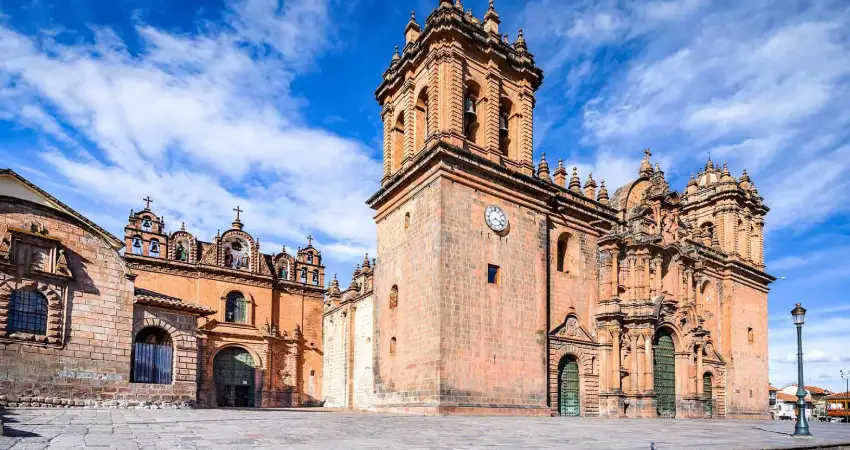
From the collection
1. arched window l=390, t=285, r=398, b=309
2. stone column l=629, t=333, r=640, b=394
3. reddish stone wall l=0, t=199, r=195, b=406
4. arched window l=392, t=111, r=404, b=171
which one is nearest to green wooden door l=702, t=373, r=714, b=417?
stone column l=629, t=333, r=640, b=394

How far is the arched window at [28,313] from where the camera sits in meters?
17.4

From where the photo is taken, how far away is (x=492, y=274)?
21.4 m

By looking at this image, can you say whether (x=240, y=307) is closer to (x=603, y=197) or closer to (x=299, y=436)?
(x=603, y=197)

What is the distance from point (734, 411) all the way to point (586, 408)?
1285 centimetres

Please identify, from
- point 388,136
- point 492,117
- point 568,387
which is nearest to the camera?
point 492,117

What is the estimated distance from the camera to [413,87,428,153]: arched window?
23.5m

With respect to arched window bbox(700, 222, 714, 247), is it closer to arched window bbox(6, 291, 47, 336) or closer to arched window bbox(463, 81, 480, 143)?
arched window bbox(463, 81, 480, 143)

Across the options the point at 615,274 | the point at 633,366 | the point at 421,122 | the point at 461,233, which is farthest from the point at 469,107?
the point at 633,366

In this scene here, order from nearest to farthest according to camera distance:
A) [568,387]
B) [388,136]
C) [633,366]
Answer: [568,387] < [633,366] < [388,136]

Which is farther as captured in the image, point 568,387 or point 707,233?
point 707,233

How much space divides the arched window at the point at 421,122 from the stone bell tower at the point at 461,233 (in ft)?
0.14

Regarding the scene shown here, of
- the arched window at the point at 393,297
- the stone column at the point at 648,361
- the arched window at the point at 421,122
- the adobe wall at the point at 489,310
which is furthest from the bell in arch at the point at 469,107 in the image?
the stone column at the point at 648,361

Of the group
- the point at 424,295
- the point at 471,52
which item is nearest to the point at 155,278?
the point at 424,295

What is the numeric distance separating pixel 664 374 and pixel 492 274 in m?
11.0
